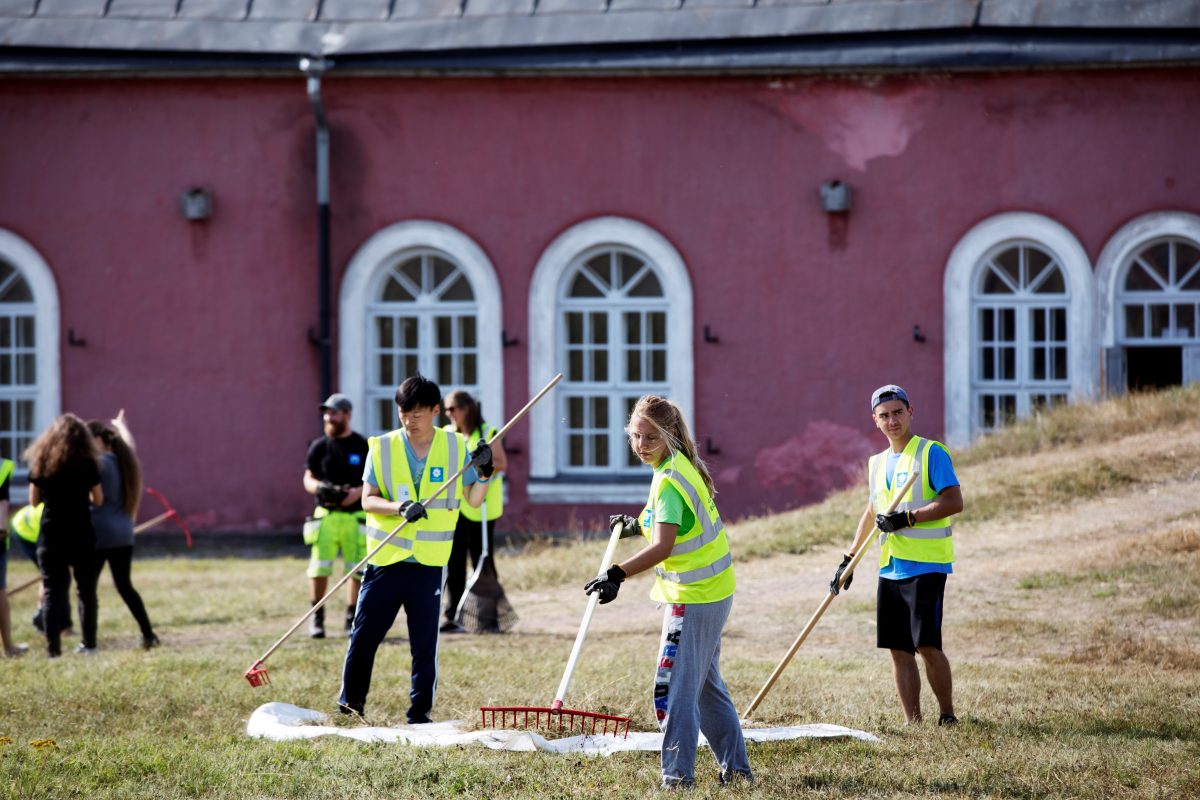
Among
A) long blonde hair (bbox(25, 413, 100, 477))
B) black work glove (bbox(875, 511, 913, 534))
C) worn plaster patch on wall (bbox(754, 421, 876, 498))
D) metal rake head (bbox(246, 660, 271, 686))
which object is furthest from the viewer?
worn plaster patch on wall (bbox(754, 421, 876, 498))

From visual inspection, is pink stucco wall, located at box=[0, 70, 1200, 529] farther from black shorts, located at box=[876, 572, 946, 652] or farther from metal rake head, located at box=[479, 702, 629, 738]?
metal rake head, located at box=[479, 702, 629, 738]

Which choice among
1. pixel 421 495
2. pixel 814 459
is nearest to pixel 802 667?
pixel 421 495

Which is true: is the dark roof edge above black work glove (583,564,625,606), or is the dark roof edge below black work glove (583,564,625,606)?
above

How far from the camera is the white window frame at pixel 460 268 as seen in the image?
1658 centimetres

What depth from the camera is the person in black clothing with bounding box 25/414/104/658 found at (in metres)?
10.2

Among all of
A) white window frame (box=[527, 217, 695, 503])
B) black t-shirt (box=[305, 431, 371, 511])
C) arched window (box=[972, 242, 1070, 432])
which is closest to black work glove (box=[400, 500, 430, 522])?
black t-shirt (box=[305, 431, 371, 511])

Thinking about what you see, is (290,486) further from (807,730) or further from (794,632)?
(807,730)

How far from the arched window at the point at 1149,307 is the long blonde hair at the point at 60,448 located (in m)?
9.78

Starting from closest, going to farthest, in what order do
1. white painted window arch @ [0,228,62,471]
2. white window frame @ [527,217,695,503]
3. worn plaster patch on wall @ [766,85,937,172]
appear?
worn plaster patch on wall @ [766,85,937,172], white window frame @ [527,217,695,503], white painted window arch @ [0,228,62,471]

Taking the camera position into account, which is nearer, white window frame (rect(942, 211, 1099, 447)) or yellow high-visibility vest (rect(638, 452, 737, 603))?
yellow high-visibility vest (rect(638, 452, 737, 603))

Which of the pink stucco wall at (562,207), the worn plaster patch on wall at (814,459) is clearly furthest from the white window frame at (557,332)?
the worn plaster patch on wall at (814,459)

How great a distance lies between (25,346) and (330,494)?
8.16 metres

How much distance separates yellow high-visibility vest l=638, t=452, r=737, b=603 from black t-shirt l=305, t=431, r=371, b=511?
4973 millimetres

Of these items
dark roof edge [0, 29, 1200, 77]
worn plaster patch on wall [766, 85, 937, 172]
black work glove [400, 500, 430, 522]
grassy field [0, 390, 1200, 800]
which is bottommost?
grassy field [0, 390, 1200, 800]
